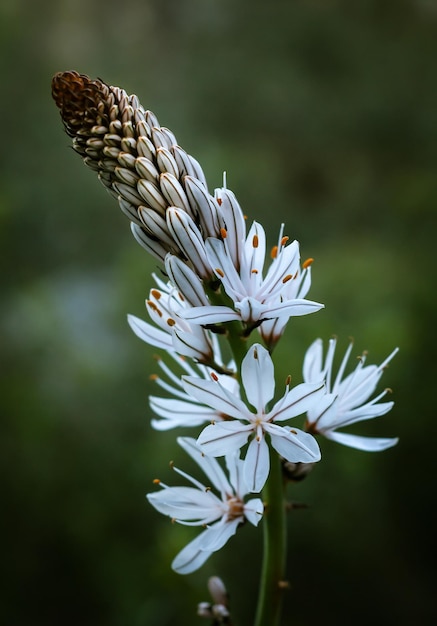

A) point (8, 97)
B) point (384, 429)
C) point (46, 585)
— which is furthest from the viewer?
point (8, 97)

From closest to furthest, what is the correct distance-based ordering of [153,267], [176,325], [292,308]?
[292,308]
[176,325]
[153,267]

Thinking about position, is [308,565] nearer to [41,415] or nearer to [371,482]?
[371,482]

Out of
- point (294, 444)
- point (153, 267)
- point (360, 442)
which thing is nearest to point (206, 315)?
point (294, 444)

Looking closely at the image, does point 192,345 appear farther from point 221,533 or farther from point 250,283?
point 221,533

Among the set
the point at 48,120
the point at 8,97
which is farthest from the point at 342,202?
the point at 8,97

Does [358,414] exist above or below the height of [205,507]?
above

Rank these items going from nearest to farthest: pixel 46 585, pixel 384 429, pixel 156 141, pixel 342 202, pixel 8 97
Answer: pixel 156 141
pixel 46 585
pixel 384 429
pixel 8 97
pixel 342 202
